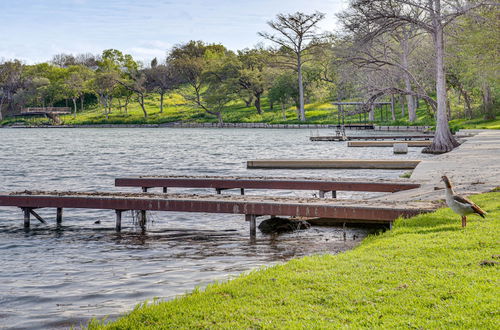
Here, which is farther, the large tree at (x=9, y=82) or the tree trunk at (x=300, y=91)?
the large tree at (x=9, y=82)

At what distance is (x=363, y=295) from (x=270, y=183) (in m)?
13.9

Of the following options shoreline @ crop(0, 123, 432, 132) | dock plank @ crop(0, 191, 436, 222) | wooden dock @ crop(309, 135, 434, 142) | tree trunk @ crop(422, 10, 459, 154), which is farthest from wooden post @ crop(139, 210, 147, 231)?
shoreline @ crop(0, 123, 432, 132)

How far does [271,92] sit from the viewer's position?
11231 cm

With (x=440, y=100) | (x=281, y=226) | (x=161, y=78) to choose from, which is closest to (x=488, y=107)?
(x=440, y=100)

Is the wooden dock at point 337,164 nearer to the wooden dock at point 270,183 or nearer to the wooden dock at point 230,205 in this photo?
the wooden dock at point 270,183

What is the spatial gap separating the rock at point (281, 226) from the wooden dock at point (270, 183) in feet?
12.2

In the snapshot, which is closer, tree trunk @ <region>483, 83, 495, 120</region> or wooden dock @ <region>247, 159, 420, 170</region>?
wooden dock @ <region>247, 159, 420, 170</region>

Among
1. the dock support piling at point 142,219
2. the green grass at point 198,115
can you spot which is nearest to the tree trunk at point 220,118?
the green grass at point 198,115

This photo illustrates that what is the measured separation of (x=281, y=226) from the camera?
17.0 meters

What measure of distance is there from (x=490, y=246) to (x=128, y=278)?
6.60 meters

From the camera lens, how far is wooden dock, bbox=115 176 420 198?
2016 cm

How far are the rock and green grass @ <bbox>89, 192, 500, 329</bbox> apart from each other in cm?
634

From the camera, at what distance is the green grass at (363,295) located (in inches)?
274

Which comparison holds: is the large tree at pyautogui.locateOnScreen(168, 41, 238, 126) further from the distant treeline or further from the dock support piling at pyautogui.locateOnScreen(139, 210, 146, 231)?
the dock support piling at pyautogui.locateOnScreen(139, 210, 146, 231)
